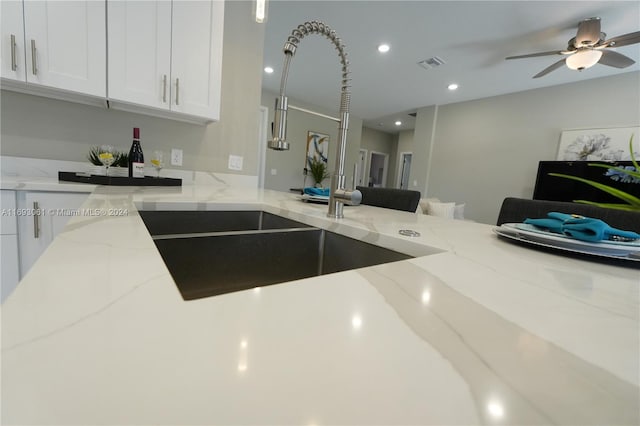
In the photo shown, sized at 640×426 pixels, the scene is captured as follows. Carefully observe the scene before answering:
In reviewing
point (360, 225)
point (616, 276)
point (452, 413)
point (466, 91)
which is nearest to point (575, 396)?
point (452, 413)

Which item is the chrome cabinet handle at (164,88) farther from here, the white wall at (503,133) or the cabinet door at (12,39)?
the white wall at (503,133)

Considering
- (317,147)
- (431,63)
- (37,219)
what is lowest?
(37,219)

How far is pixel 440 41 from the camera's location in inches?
117

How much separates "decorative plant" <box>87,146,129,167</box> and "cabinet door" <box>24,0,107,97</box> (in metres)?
0.36

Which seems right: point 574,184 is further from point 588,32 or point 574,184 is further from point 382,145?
point 382,145

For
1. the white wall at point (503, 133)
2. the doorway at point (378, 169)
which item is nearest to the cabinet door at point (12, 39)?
the white wall at point (503, 133)

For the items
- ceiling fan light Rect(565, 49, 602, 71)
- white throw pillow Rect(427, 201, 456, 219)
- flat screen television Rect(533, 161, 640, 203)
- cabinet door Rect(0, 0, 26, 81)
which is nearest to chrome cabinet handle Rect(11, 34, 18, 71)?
cabinet door Rect(0, 0, 26, 81)

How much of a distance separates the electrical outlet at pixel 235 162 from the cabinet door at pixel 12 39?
3.92 feet

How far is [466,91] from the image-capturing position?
437 centimetres

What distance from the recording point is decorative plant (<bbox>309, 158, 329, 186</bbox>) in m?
5.61

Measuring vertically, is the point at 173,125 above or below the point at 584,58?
below

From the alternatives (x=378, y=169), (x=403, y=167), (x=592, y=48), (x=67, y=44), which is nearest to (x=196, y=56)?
(x=67, y=44)

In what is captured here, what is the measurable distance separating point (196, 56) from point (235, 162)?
0.79m

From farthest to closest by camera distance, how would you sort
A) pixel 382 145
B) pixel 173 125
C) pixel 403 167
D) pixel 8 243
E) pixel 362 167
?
pixel 382 145, pixel 362 167, pixel 403 167, pixel 173 125, pixel 8 243
